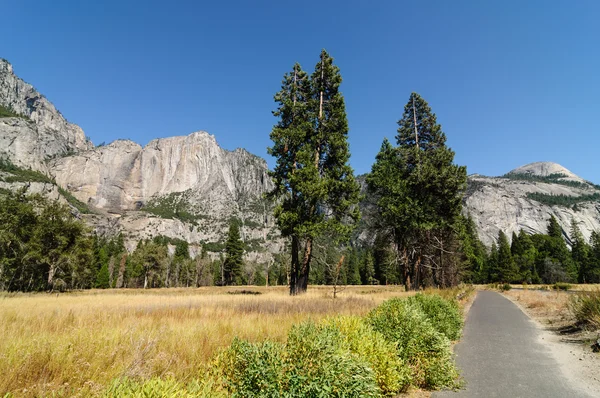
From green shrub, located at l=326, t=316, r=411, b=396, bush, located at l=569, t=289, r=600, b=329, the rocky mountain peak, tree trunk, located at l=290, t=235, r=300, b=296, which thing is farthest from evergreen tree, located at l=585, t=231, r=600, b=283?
the rocky mountain peak

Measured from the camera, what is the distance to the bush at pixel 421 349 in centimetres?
584

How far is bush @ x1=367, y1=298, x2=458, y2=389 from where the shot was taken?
584 centimetres

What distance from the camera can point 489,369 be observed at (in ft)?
22.4

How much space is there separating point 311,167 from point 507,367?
12.9 meters

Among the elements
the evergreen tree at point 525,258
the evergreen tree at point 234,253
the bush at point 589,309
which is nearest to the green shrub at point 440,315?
the bush at point 589,309

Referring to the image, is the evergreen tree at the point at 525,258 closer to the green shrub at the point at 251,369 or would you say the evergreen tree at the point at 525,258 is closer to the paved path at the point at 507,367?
the paved path at the point at 507,367

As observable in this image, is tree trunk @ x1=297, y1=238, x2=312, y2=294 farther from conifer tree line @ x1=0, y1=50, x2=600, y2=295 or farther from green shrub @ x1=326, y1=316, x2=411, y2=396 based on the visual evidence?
green shrub @ x1=326, y1=316, x2=411, y2=396

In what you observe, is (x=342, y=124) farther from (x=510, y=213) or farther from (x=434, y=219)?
(x=510, y=213)

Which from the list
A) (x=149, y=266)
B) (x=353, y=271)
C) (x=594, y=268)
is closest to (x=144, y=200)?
(x=149, y=266)

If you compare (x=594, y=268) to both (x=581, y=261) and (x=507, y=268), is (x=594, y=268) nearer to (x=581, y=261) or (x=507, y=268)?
(x=581, y=261)

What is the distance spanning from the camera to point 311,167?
57.9 ft

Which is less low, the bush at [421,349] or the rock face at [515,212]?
the rock face at [515,212]

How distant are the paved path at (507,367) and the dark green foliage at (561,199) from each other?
183945 millimetres

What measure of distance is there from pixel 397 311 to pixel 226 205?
18410cm
